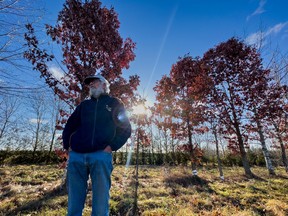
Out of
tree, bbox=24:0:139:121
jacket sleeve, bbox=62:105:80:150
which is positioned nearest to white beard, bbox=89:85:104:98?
jacket sleeve, bbox=62:105:80:150

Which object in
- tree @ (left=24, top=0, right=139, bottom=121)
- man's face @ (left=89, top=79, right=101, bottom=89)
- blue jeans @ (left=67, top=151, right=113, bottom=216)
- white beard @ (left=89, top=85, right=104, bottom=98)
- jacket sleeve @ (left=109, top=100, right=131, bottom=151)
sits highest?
→ tree @ (left=24, top=0, right=139, bottom=121)

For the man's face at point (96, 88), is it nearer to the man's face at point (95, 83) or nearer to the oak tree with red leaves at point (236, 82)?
the man's face at point (95, 83)

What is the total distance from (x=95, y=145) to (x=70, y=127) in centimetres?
59

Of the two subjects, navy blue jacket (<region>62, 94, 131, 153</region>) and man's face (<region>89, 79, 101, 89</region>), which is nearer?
navy blue jacket (<region>62, 94, 131, 153</region>)

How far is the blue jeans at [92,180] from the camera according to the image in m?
2.23

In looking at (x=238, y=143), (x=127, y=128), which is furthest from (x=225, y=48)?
(x=127, y=128)

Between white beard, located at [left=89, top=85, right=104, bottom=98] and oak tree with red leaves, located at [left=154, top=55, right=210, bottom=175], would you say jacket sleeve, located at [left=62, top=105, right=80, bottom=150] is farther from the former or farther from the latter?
oak tree with red leaves, located at [left=154, top=55, right=210, bottom=175]

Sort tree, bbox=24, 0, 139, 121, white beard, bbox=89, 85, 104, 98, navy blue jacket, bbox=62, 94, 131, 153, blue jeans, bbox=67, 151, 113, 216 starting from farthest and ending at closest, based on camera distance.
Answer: tree, bbox=24, 0, 139, 121 → white beard, bbox=89, 85, 104, 98 → navy blue jacket, bbox=62, 94, 131, 153 → blue jeans, bbox=67, 151, 113, 216

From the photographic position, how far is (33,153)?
1026 inches

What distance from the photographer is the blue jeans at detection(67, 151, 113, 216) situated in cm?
223

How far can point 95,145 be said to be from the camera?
7.68ft

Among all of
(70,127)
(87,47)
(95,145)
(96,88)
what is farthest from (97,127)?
(87,47)

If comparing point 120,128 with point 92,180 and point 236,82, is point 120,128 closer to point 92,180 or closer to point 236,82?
point 92,180

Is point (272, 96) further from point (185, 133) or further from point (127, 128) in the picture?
point (127, 128)
